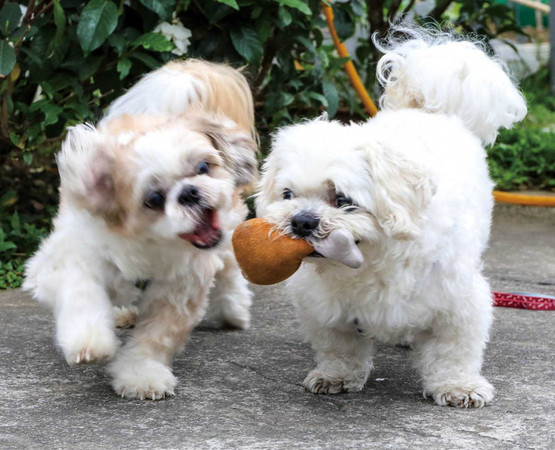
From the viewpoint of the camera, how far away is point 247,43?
18.2ft

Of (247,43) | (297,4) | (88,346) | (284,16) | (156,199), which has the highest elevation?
(297,4)

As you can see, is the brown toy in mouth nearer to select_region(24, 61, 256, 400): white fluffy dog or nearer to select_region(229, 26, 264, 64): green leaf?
select_region(24, 61, 256, 400): white fluffy dog

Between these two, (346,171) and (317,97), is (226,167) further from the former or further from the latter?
(317,97)

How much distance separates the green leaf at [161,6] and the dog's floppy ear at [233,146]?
4.66 ft

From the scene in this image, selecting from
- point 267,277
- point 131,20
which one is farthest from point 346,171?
point 131,20

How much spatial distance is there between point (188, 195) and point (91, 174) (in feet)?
1.27

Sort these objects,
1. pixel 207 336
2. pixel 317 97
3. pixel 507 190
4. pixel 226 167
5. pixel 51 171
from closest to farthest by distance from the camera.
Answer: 1. pixel 226 167
2. pixel 207 336
3. pixel 317 97
4. pixel 51 171
5. pixel 507 190

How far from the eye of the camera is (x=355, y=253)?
3.21 m

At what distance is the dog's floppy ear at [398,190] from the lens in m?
3.23

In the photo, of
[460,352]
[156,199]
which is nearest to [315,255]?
[156,199]

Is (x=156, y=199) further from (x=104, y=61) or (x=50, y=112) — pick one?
(x=104, y=61)

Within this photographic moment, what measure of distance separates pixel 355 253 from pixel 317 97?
309cm

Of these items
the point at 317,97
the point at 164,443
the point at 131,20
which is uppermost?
the point at 131,20

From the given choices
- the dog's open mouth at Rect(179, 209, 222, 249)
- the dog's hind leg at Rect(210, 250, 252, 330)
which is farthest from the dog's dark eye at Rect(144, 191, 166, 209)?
the dog's hind leg at Rect(210, 250, 252, 330)
